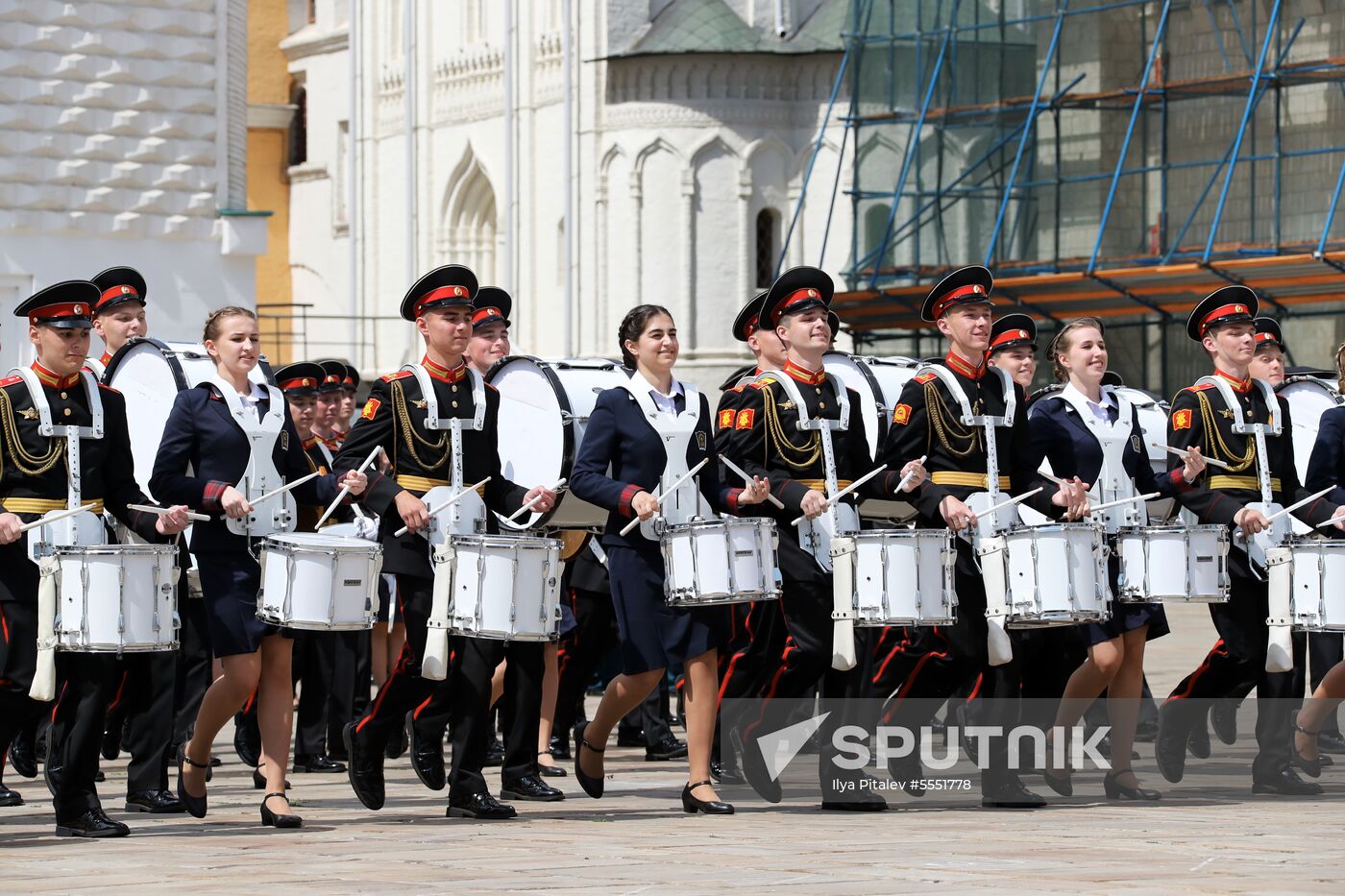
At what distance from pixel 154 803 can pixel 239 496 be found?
162 cm

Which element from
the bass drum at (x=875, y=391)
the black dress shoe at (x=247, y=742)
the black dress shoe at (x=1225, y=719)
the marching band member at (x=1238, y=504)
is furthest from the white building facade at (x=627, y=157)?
the marching band member at (x=1238, y=504)

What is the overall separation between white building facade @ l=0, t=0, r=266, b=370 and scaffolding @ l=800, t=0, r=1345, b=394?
36.8 feet

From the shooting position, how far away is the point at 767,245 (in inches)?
1960

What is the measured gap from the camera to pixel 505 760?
1084 cm

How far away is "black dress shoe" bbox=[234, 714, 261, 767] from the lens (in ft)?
43.6

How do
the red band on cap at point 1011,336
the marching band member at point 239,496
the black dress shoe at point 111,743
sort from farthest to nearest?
1. the black dress shoe at point 111,743
2. the red band on cap at point 1011,336
3. the marching band member at point 239,496

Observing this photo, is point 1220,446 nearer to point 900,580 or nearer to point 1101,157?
point 900,580

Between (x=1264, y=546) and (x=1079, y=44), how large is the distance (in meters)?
26.7

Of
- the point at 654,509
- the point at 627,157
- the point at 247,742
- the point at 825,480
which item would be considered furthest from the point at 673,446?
the point at 627,157

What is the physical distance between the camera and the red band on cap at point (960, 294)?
10.8m

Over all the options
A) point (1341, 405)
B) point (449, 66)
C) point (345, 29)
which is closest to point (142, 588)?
point (1341, 405)

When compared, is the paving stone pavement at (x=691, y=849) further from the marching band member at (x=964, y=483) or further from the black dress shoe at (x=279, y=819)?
the marching band member at (x=964, y=483)

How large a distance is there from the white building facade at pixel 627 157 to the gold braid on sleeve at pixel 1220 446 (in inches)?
1356

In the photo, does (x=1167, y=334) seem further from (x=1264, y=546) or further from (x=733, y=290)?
(x=1264, y=546)
